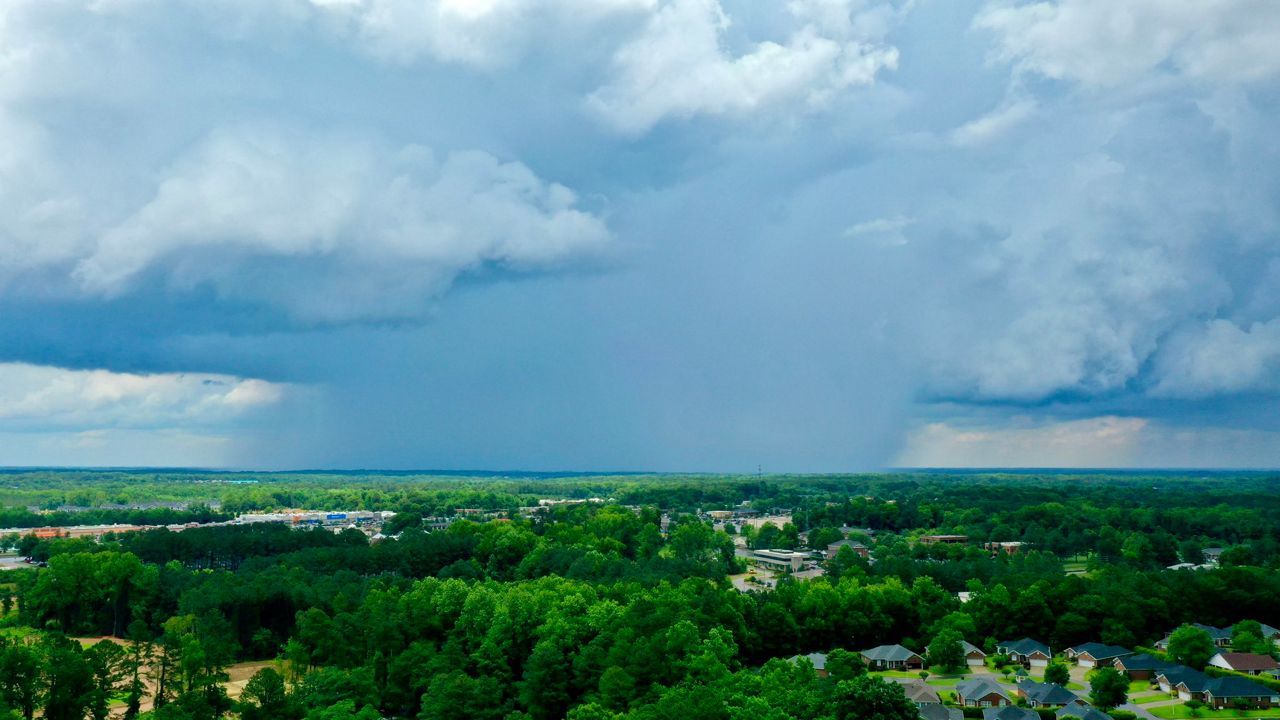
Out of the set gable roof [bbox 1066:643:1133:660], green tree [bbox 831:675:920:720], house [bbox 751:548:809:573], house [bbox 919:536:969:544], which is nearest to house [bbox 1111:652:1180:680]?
gable roof [bbox 1066:643:1133:660]

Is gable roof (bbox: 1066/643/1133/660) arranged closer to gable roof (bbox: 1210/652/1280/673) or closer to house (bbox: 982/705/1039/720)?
gable roof (bbox: 1210/652/1280/673)

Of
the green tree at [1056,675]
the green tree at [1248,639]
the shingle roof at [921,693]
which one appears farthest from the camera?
the green tree at [1248,639]


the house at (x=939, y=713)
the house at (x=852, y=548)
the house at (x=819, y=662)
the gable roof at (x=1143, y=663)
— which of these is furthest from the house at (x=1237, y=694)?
the house at (x=852, y=548)

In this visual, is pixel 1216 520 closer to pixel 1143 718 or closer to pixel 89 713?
pixel 1143 718

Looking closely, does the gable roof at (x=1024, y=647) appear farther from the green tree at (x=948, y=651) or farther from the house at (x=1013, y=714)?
the house at (x=1013, y=714)

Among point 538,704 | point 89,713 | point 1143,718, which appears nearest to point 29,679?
point 89,713

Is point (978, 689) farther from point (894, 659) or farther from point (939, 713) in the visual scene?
point (894, 659)
